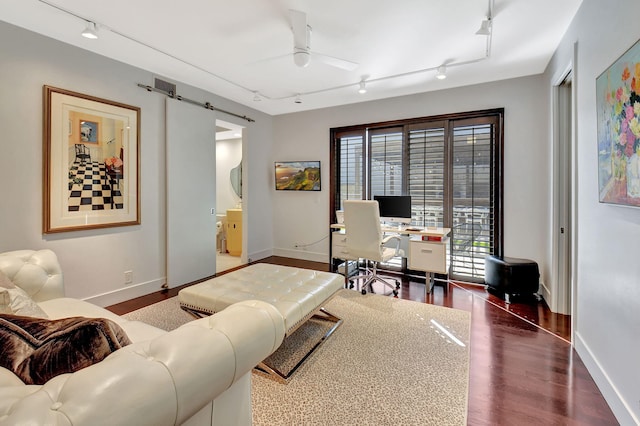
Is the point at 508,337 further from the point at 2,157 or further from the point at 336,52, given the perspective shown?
the point at 2,157

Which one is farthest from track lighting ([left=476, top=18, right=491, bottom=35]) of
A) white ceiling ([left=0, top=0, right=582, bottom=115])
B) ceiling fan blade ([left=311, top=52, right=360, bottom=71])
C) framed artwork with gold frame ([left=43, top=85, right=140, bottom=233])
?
framed artwork with gold frame ([left=43, top=85, right=140, bottom=233])

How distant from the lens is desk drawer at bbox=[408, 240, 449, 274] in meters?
3.63

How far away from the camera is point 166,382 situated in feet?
2.36

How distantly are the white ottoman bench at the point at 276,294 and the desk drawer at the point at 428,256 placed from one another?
149 cm

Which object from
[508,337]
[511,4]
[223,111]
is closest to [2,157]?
[223,111]

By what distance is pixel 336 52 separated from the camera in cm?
305

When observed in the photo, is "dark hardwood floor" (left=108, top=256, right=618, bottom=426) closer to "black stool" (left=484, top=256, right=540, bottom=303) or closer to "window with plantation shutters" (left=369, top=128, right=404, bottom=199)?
"black stool" (left=484, top=256, right=540, bottom=303)

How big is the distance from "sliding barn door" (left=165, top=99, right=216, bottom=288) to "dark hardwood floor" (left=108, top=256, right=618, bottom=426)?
0.77 m

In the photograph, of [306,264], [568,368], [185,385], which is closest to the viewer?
[185,385]

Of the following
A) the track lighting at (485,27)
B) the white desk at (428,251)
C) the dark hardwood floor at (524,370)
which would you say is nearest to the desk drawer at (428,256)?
the white desk at (428,251)

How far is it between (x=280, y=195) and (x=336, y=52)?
10.0ft

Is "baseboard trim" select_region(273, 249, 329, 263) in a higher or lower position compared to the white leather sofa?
lower

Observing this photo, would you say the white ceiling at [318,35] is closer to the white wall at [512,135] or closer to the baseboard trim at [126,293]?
the white wall at [512,135]

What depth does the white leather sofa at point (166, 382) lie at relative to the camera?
60 cm
